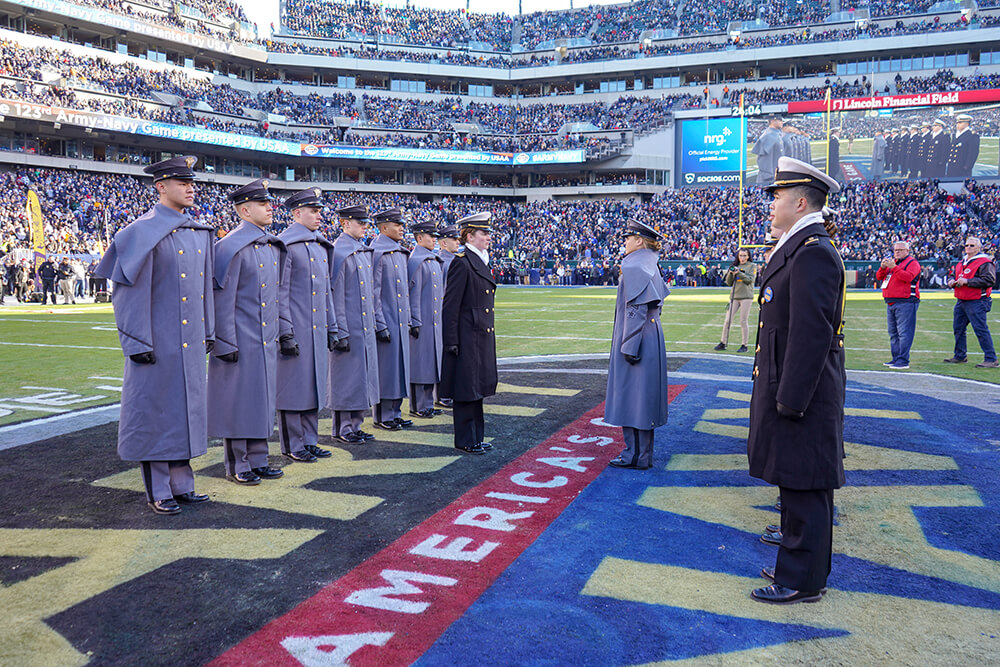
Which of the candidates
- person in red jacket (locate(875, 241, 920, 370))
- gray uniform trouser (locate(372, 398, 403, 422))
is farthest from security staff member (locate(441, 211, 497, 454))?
person in red jacket (locate(875, 241, 920, 370))

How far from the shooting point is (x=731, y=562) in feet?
13.1

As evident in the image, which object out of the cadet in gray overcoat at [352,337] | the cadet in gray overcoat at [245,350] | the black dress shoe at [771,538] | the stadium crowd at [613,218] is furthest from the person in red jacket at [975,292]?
the stadium crowd at [613,218]

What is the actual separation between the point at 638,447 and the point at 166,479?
141 inches

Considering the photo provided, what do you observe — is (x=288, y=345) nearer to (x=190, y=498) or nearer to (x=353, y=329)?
(x=353, y=329)

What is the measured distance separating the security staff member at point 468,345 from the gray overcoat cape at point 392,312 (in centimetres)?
132

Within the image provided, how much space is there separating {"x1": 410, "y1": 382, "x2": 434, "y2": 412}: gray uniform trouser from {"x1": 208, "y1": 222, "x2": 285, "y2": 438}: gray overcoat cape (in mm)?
2607

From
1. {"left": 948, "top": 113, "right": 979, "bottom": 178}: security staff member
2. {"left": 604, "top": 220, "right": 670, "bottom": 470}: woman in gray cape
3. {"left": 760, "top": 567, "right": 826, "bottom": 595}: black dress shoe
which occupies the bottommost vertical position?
{"left": 760, "top": 567, "right": 826, "bottom": 595}: black dress shoe

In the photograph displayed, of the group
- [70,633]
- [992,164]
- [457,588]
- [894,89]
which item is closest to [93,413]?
[70,633]

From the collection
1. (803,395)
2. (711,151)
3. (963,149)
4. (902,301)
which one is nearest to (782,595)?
(803,395)

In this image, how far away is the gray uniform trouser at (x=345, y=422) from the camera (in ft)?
22.7

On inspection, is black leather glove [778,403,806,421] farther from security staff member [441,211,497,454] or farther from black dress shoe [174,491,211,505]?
black dress shoe [174,491,211,505]

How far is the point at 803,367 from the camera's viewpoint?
11.2 ft

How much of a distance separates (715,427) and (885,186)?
4280cm

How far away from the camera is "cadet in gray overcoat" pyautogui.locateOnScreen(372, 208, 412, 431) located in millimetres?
7449
